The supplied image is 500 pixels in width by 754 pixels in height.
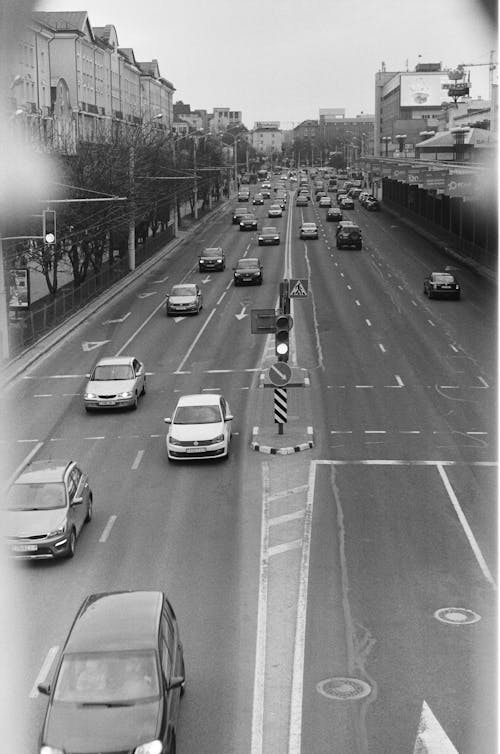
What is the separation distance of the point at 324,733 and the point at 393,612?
3915 millimetres

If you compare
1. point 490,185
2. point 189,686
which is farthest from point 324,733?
point 490,185

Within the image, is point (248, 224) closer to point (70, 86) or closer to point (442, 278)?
point (70, 86)

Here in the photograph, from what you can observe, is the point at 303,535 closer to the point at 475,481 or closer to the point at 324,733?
the point at 475,481

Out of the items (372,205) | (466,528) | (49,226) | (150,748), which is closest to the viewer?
(150,748)

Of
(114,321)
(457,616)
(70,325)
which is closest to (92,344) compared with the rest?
(70,325)

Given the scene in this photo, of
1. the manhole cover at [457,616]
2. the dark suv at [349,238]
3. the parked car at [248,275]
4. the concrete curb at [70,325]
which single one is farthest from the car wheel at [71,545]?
the dark suv at [349,238]

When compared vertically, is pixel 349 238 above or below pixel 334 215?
below

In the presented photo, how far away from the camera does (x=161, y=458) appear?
24.5 meters

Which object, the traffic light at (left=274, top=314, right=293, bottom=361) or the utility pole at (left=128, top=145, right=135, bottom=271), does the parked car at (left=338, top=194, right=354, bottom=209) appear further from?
the traffic light at (left=274, top=314, right=293, bottom=361)

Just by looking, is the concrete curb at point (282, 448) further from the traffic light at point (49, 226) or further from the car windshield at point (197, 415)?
the traffic light at point (49, 226)

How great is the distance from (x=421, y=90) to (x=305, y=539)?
182 m

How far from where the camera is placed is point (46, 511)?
1800cm

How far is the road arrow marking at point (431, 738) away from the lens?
10484 millimetres

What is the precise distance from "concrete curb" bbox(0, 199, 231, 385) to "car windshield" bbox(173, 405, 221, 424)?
10.0 meters
